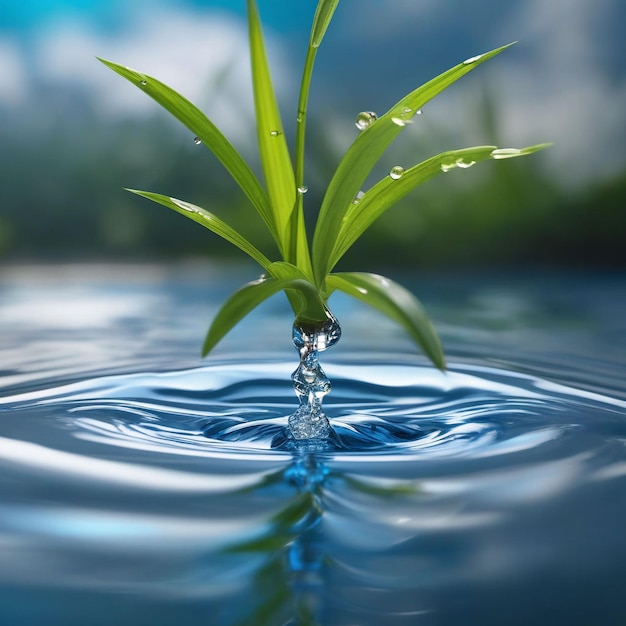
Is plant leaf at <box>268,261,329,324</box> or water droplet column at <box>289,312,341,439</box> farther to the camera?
water droplet column at <box>289,312,341,439</box>

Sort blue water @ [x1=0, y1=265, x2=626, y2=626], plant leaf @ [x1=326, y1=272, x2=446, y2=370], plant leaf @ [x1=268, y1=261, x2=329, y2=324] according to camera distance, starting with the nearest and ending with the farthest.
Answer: blue water @ [x1=0, y1=265, x2=626, y2=626] < plant leaf @ [x1=326, y1=272, x2=446, y2=370] < plant leaf @ [x1=268, y1=261, x2=329, y2=324]

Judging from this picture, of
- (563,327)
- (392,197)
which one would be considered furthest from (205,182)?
(392,197)

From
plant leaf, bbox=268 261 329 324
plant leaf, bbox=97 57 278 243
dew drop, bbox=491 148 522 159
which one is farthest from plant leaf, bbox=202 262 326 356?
dew drop, bbox=491 148 522 159

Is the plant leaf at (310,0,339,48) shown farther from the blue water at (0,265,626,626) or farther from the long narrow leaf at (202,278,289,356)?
the blue water at (0,265,626,626)

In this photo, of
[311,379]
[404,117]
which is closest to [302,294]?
[311,379]

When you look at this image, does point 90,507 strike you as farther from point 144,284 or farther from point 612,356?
point 144,284

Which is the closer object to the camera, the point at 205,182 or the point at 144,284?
the point at 144,284

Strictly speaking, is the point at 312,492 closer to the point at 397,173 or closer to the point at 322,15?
the point at 397,173
